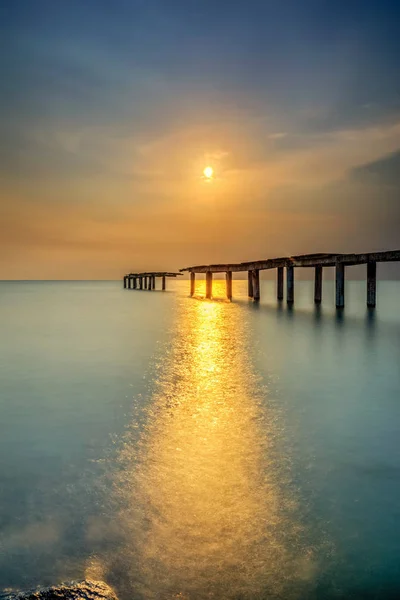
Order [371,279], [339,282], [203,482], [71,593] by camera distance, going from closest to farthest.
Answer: [71,593] < [203,482] < [371,279] < [339,282]

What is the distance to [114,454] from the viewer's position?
17.5 feet

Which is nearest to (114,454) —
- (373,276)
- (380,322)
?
(380,322)

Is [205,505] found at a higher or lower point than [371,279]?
lower

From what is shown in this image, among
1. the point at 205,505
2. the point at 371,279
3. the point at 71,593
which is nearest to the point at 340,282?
the point at 371,279

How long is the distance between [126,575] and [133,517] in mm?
730

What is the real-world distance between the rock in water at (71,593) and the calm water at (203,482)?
0.20 meters

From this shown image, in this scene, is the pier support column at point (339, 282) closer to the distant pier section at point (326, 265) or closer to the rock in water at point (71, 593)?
the distant pier section at point (326, 265)

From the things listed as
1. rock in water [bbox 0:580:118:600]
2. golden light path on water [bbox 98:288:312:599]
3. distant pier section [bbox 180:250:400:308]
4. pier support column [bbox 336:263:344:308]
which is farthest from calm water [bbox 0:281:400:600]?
pier support column [bbox 336:263:344:308]

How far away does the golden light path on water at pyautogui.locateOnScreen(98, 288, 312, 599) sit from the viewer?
3.06m

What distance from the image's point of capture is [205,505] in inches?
158

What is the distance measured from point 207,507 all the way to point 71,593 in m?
1.49

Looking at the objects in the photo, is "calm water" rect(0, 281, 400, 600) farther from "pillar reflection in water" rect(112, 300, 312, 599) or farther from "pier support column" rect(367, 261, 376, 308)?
"pier support column" rect(367, 261, 376, 308)

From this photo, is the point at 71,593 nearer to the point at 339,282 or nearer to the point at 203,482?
the point at 203,482

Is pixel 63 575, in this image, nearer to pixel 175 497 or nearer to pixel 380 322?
pixel 175 497
